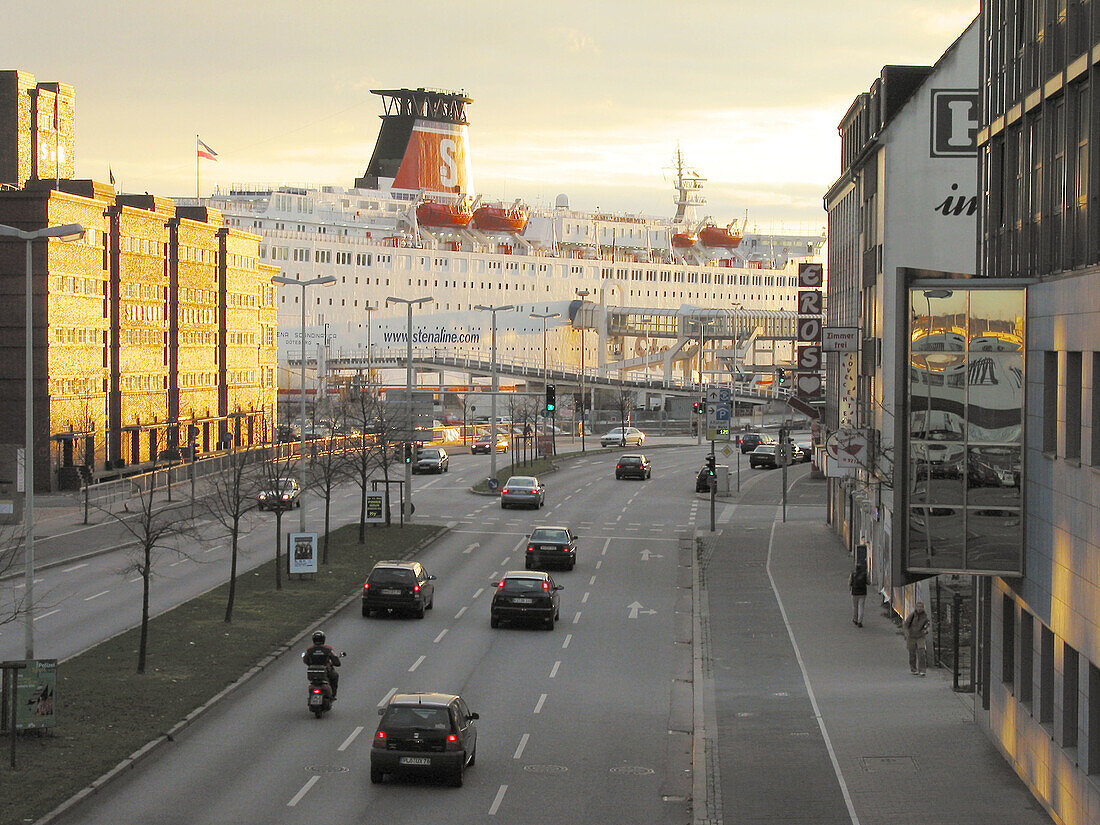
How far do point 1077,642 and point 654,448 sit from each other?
74780 mm

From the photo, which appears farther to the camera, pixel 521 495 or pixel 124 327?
pixel 124 327

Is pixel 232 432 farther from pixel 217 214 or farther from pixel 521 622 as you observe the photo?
pixel 521 622

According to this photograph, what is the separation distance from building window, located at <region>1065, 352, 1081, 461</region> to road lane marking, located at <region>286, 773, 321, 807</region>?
932cm

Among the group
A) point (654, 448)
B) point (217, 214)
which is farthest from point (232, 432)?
point (654, 448)

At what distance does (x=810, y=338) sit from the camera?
158 ft

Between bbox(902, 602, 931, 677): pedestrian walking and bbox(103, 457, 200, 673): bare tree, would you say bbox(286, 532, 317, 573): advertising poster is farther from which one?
bbox(902, 602, 931, 677): pedestrian walking

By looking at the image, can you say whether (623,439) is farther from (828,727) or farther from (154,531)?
(828,727)

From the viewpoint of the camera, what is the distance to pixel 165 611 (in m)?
30.2

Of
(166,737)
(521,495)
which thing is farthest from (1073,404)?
(521,495)

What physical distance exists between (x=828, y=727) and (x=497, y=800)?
5.90 metres

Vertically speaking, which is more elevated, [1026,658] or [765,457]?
[1026,658]

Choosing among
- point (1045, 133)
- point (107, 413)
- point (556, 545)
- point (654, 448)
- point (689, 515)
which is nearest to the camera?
point (1045, 133)

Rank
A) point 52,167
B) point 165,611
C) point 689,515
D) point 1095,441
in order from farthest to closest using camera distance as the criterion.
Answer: point 52,167 → point 689,515 → point 165,611 → point 1095,441

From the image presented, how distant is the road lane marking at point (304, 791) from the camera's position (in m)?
16.8
